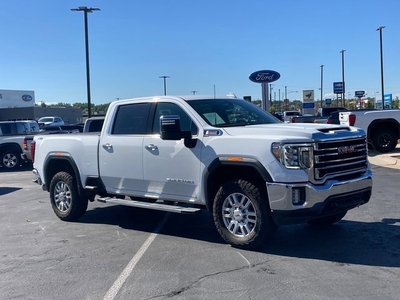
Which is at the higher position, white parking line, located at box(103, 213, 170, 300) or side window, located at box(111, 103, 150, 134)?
side window, located at box(111, 103, 150, 134)

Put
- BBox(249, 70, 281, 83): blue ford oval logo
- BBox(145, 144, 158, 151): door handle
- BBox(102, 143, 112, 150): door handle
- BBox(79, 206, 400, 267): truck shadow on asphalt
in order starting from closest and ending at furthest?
BBox(79, 206, 400, 267): truck shadow on asphalt → BBox(145, 144, 158, 151): door handle → BBox(102, 143, 112, 150): door handle → BBox(249, 70, 281, 83): blue ford oval logo

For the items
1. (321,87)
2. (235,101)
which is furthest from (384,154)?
(321,87)

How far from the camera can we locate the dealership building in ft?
176

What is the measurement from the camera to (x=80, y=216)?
8820 mm

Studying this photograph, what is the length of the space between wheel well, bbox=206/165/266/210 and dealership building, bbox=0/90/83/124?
47313 millimetres

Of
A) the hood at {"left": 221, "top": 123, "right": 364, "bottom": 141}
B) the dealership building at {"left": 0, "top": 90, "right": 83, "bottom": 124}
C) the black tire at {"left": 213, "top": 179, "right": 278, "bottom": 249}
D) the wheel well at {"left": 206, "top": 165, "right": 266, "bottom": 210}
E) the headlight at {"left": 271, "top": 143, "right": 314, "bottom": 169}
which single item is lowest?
the black tire at {"left": 213, "top": 179, "right": 278, "bottom": 249}

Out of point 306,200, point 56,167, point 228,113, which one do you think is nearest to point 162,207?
point 228,113

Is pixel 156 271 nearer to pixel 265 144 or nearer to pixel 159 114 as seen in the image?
pixel 265 144

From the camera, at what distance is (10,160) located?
19.1m

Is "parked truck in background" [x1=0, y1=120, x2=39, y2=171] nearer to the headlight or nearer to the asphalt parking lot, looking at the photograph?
the asphalt parking lot

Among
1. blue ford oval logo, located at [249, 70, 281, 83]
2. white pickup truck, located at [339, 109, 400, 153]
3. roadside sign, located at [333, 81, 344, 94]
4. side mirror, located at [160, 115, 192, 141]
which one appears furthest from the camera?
roadside sign, located at [333, 81, 344, 94]

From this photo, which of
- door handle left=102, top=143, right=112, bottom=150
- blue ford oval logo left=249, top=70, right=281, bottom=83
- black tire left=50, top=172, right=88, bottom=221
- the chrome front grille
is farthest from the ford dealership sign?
the chrome front grille

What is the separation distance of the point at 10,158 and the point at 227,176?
47.6 ft

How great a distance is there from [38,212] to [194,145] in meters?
4.54
